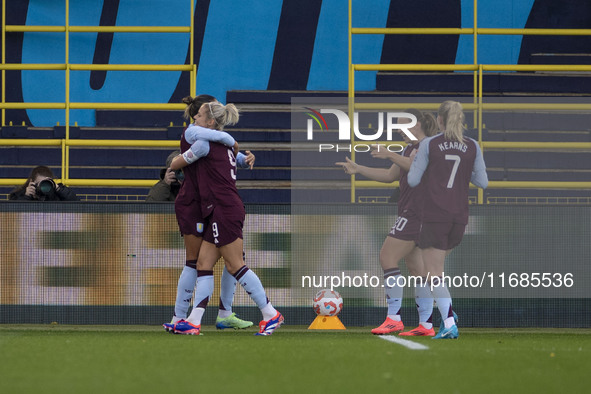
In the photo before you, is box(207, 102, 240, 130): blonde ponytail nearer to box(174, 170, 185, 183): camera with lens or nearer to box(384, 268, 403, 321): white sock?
box(384, 268, 403, 321): white sock

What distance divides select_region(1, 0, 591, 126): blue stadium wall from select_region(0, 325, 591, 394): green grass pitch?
760cm

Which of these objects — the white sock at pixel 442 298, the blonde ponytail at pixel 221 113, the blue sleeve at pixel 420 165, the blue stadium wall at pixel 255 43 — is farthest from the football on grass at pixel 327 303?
the blue stadium wall at pixel 255 43

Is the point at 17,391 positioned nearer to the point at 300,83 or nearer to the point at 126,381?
the point at 126,381

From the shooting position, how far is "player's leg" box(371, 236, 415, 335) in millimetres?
8297

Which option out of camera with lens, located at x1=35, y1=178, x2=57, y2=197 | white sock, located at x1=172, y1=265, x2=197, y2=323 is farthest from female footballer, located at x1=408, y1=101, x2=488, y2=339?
camera with lens, located at x1=35, y1=178, x2=57, y2=197

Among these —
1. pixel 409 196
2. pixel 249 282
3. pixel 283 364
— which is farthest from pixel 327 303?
pixel 283 364

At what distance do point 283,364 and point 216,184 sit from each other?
8.05 ft

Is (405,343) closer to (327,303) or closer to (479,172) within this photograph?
(479,172)

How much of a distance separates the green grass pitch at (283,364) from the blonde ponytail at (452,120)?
1.46 metres

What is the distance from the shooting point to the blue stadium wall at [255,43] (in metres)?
15.0

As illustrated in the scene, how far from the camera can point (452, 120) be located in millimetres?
7773

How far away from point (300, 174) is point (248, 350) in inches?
253

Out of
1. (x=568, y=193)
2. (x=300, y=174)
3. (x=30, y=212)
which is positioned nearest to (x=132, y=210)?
(x=30, y=212)

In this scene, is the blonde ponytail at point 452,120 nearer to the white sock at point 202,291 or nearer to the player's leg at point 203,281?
the player's leg at point 203,281
